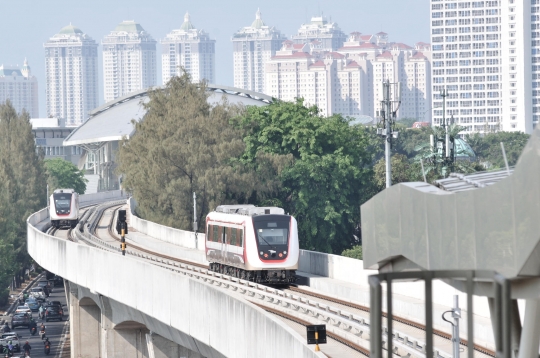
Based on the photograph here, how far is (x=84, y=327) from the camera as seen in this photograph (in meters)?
67.6

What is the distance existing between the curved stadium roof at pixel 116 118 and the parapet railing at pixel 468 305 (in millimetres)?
152693

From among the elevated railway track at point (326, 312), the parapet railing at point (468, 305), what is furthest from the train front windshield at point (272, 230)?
the parapet railing at point (468, 305)

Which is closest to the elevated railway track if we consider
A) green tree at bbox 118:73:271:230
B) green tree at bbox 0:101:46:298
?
green tree at bbox 118:73:271:230

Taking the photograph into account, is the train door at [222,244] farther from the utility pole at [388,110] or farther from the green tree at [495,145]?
the green tree at [495,145]

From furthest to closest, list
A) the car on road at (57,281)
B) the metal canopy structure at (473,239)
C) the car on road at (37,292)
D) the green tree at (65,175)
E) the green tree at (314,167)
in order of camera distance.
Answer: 1. the green tree at (65,175)
2. the car on road at (57,281)
3. the car on road at (37,292)
4. the green tree at (314,167)
5. the metal canopy structure at (473,239)

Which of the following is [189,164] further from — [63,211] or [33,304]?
[33,304]

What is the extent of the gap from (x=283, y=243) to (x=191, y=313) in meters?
7.49

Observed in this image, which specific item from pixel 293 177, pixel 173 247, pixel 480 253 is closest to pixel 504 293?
pixel 480 253

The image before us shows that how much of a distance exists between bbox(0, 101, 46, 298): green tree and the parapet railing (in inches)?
3703

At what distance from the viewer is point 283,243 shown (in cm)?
4088

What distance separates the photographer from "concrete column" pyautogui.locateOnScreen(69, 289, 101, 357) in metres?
66.4

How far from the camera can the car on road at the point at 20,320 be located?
8506cm

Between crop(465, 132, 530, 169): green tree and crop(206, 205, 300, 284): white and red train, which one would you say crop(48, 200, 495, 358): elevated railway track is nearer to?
crop(206, 205, 300, 284): white and red train

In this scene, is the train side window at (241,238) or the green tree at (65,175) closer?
the train side window at (241,238)
